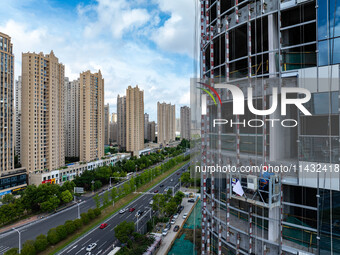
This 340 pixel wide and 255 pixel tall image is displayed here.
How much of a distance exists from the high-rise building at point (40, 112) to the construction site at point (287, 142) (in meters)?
26.6

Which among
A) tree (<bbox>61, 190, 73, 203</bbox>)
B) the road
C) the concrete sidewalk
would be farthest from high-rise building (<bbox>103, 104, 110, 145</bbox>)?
the concrete sidewalk

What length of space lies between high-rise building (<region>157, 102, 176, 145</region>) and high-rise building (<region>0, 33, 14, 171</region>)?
41831mm

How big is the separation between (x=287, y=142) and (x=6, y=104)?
29.5m

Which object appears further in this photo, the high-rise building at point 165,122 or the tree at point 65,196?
the high-rise building at point 165,122

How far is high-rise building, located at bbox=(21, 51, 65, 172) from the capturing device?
26562 mm

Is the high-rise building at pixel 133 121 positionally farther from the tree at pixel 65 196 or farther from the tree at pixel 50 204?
the tree at pixel 50 204

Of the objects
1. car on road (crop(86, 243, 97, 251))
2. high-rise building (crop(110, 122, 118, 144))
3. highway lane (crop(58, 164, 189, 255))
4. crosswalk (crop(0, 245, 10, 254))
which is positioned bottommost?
highway lane (crop(58, 164, 189, 255))

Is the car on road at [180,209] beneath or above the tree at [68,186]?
beneath

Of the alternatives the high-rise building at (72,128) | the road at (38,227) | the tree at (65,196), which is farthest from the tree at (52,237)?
the high-rise building at (72,128)

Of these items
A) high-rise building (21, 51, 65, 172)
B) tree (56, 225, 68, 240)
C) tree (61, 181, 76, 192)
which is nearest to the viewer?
tree (56, 225, 68, 240)

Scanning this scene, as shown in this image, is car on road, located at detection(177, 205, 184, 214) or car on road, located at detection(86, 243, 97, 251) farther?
car on road, located at detection(177, 205, 184, 214)

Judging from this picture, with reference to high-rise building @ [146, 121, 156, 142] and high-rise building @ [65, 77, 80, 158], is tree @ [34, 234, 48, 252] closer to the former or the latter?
high-rise building @ [65, 77, 80, 158]

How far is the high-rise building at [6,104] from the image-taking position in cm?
2422

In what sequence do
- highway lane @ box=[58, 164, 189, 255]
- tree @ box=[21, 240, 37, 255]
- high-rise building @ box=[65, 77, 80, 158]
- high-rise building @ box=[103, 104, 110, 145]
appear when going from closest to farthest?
tree @ box=[21, 240, 37, 255] < highway lane @ box=[58, 164, 189, 255] < high-rise building @ box=[65, 77, 80, 158] < high-rise building @ box=[103, 104, 110, 145]
